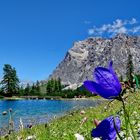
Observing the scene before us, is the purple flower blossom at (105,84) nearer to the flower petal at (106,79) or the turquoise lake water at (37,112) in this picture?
the flower petal at (106,79)

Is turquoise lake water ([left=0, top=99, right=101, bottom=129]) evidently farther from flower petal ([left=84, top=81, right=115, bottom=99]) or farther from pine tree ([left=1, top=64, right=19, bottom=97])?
pine tree ([left=1, top=64, right=19, bottom=97])

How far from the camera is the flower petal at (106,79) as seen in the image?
1.99 m

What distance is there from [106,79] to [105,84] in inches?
1.1

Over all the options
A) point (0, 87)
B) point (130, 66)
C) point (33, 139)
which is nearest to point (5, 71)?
point (0, 87)

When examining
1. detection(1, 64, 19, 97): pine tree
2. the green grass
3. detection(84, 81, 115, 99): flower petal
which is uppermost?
detection(1, 64, 19, 97): pine tree

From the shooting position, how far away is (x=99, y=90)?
201 centimetres

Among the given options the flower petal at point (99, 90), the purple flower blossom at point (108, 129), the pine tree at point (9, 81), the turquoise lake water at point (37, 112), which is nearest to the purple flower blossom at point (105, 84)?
the flower petal at point (99, 90)

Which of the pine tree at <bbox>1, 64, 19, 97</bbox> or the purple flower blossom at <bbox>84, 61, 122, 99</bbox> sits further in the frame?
the pine tree at <bbox>1, 64, 19, 97</bbox>

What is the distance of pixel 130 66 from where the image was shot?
159 metres

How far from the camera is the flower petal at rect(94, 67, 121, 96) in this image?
199 cm

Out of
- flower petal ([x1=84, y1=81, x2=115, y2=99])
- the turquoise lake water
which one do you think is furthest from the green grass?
the turquoise lake water

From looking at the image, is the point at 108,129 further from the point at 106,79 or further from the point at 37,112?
the point at 37,112

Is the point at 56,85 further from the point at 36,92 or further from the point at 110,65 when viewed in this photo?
the point at 110,65

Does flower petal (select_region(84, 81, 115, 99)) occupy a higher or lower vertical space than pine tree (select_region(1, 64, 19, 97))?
lower
